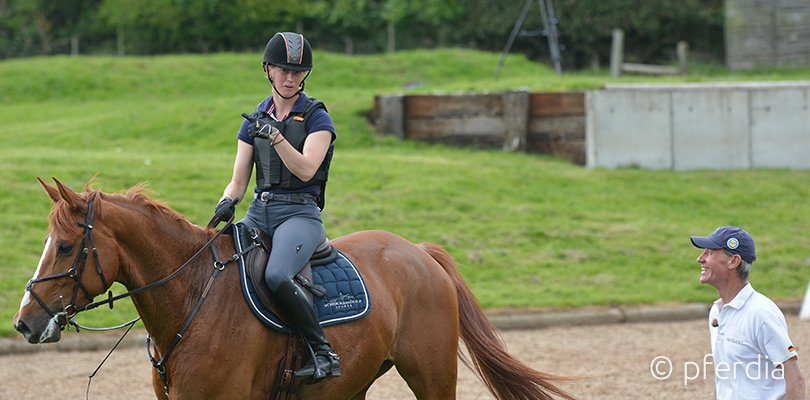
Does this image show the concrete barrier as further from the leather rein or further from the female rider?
the leather rein

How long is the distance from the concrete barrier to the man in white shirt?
12.6 meters

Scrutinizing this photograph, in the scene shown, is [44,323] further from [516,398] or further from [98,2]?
[98,2]

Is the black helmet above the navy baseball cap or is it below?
A: above

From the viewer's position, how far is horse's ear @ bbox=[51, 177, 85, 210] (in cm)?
511

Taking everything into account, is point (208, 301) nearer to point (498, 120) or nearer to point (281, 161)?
point (281, 161)

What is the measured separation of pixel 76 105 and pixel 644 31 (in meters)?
19.0

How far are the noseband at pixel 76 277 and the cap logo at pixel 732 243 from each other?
3.14 metres

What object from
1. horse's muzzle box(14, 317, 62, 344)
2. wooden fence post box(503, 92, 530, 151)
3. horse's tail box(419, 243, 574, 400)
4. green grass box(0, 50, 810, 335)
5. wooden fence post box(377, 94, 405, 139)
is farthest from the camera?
wooden fence post box(377, 94, 405, 139)

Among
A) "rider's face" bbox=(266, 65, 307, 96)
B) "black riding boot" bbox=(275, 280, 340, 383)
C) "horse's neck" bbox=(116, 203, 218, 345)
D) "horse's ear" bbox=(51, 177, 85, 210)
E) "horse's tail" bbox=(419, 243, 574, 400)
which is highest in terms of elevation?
"rider's face" bbox=(266, 65, 307, 96)

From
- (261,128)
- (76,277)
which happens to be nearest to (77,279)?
(76,277)

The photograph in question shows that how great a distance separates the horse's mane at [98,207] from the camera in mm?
5148

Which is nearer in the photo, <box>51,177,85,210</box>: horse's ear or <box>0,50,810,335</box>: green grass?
<box>51,177,85,210</box>: horse's ear

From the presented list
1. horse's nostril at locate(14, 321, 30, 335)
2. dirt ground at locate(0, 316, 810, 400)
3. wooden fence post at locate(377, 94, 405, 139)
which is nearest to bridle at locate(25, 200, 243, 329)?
horse's nostril at locate(14, 321, 30, 335)

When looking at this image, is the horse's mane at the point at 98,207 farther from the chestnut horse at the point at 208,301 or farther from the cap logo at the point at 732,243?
the cap logo at the point at 732,243
